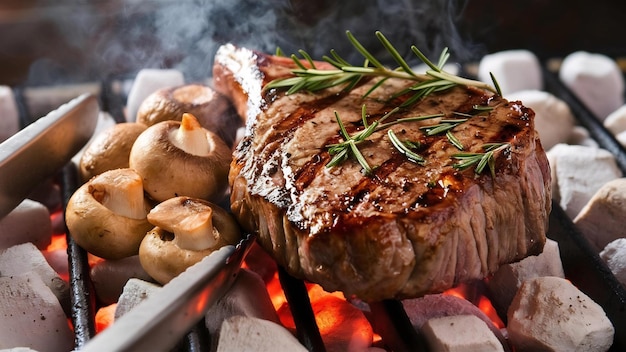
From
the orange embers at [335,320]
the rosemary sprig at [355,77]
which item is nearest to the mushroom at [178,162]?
the rosemary sprig at [355,77]

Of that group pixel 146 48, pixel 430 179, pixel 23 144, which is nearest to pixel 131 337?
pixel 430 179

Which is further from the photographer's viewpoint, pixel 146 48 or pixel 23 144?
pixel 146 48

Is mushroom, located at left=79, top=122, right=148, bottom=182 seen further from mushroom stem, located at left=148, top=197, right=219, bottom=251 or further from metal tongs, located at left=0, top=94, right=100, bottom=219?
mushroom stem, located at left=148, top=197, right=219, bottom=251

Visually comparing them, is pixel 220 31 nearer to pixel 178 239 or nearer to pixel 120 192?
pixel 120 192

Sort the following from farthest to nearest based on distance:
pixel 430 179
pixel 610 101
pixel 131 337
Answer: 1. pixel 610 101
2. pixel 430 179
3. pixel 131 337

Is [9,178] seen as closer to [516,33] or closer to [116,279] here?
[116,279]

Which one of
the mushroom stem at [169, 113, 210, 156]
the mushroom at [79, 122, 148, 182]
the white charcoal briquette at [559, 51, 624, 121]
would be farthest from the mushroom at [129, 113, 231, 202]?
the white charcoal briquette at [559, 51, 624, 121]
